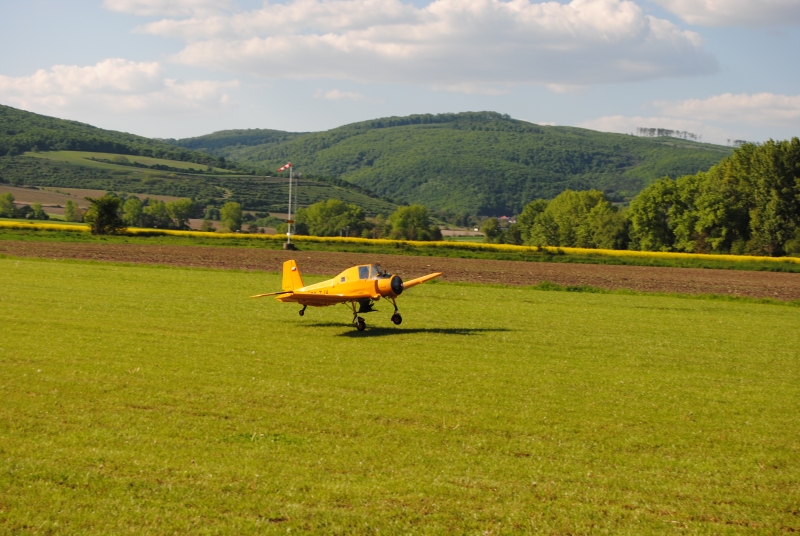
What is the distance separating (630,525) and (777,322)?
2018cm

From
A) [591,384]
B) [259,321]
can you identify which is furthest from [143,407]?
[259,321]

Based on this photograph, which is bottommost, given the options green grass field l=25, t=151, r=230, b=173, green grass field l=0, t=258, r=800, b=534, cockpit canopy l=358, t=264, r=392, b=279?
green grass field l=0, t=258, r=800, b=534

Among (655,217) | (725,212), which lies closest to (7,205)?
(655,217)

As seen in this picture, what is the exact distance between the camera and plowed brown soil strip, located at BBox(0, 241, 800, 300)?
36.4 m

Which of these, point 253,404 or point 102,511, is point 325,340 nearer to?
point 253,404

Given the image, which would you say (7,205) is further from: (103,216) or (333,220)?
(103,216)

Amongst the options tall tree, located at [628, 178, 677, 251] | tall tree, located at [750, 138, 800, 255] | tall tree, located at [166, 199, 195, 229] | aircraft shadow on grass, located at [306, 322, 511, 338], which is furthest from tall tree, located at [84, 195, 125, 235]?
tall tree, located at [166, 199, 195, 229]

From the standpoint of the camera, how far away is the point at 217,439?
9055mm

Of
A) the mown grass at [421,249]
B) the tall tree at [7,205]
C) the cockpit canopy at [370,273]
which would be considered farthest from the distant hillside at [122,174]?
the cockpit canopy at [370,273]

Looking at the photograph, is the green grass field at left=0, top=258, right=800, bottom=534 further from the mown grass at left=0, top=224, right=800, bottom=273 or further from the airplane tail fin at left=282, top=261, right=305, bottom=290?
the mown grass at left=0, top=224, right=800, bottom=273

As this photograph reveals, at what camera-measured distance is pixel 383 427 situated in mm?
9898

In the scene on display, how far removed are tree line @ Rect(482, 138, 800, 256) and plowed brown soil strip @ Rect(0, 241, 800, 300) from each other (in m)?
27.7

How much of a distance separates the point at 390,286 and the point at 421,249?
37.6 metres

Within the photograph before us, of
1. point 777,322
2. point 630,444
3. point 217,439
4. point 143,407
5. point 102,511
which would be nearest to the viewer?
point 102,511
